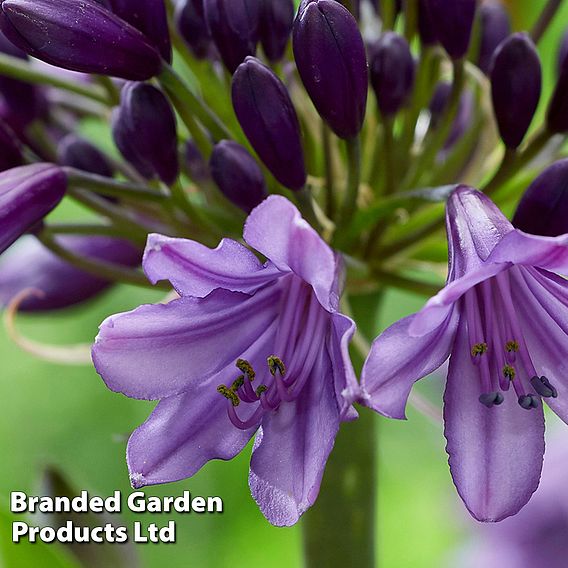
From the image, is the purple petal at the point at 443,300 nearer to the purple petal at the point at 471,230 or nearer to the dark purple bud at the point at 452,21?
the purple petal at the point at 471,230

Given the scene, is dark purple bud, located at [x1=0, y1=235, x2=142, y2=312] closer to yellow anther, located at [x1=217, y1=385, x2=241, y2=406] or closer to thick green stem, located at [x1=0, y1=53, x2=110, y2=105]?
thick green stem, located at [x1=0, y1=53, x2=110, y2=105]

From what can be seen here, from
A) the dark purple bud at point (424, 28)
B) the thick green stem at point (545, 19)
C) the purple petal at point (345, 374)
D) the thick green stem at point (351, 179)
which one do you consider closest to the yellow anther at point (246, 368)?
the purple petal at point (345, 374)

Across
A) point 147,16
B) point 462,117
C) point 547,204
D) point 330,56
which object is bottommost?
point 547,204

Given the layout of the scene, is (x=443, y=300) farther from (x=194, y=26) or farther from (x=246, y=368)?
(x=194, y=26)

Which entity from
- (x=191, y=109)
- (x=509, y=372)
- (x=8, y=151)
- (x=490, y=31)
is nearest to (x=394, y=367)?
(x=509, y=372)

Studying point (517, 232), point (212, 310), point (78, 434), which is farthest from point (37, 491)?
point (78, 434)

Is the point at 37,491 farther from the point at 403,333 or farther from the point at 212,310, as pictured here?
the point at 403,333

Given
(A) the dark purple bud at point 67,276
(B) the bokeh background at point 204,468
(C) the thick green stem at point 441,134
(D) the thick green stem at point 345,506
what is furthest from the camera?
(B) the bokeh background at point 204,468
